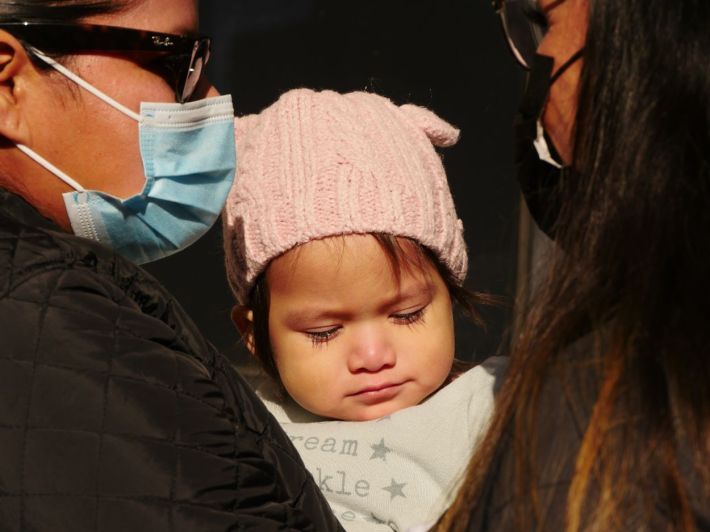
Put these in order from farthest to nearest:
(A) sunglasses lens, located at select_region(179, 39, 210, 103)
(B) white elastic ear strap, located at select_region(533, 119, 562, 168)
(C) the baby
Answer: (C) the baby → (A) sunglasses lens, located at select_region(179, 39, 210, 103) → (B) white elastic ear strap, located at select_region(533, 119, 562, 168)

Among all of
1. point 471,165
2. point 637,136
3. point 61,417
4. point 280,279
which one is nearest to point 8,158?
point 61,417

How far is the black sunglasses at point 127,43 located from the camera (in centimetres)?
208

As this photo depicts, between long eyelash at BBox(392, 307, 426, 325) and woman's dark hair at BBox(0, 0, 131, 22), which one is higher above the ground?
woman's dark hair at BBox(0, 0, 131, 22)

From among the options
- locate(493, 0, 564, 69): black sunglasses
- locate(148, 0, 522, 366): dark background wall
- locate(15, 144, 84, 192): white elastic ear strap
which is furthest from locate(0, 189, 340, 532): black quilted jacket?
locate(148, 0, 522, 366): dark background wall

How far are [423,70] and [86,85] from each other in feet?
8.12

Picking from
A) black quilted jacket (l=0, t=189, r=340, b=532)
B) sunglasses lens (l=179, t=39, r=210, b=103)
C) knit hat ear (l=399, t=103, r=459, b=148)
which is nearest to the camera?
black quilted jacket (l=0, t=189, r=340, b=532)

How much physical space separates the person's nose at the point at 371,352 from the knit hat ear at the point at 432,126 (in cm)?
59

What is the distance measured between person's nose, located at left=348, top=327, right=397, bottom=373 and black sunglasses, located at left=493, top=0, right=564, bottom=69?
0.93 m

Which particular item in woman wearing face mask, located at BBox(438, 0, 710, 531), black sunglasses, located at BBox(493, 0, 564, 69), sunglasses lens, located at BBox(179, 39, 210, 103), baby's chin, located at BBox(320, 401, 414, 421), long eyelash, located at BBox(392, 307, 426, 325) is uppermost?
black sunglasses, located at BBox(493, 0, 564, 69)

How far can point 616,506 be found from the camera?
1.33 m

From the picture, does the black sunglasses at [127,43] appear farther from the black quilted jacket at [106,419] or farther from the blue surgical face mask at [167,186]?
the black quilted jacket at [106,419]

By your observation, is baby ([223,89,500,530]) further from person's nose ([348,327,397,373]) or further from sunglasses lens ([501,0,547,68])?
sunglasses lens ([501,0,547,68])

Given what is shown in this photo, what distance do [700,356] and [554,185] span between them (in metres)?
0.53

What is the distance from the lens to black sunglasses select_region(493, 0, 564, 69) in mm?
1804
